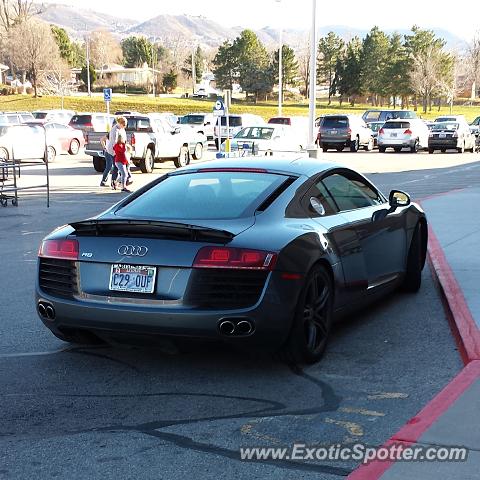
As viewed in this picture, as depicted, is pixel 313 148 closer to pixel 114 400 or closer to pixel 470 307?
pixel 470 307

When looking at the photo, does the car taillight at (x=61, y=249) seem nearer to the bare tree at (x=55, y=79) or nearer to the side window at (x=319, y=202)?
the side window at (x=319, y=202)

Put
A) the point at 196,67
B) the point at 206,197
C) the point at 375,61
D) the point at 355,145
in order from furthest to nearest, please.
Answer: the point at 196,67, the point at 375,61, the point at 355,145, the point at 206,197

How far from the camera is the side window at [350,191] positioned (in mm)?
6875

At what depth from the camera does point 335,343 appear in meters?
6.51

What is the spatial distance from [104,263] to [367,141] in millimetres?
36738

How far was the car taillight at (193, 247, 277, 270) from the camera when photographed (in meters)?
5.29

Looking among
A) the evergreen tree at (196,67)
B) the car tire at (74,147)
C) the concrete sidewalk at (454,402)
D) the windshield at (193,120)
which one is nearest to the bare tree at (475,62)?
the evergreen tree at (196,67)

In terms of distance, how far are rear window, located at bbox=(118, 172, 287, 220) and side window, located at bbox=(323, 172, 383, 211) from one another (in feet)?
2.04

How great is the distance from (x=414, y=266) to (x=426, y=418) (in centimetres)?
371

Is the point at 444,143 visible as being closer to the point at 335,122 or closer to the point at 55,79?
the point at 335,122

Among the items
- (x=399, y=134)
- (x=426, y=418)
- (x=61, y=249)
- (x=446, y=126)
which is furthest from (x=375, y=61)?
(x=426, y=418)

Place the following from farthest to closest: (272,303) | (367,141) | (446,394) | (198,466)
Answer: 1. (367,141)
2. (272,303)
3. (446,394)
4. (198,466)

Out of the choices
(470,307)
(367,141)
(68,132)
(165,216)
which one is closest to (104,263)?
(165,216)

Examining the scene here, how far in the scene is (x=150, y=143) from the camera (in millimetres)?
25812
